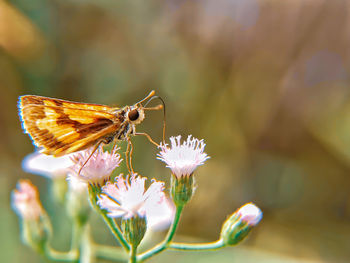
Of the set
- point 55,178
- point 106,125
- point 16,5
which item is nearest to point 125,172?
point 55,178

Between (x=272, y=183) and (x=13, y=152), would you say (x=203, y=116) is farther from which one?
(x=13, y=152)

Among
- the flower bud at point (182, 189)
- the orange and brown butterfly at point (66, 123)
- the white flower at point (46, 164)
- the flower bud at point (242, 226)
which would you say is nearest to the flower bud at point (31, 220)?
the white flower at point (46, 164)

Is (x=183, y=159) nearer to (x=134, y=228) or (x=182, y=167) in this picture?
(x=182, y=167)

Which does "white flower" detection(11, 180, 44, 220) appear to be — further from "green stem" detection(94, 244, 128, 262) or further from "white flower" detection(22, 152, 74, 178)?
"green stem" detection(94, 244, 128, 262)

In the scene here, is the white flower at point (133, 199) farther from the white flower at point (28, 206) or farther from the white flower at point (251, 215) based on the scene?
the white flower at point (28, 206)

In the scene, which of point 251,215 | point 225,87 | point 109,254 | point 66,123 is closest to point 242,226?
point 251,215
